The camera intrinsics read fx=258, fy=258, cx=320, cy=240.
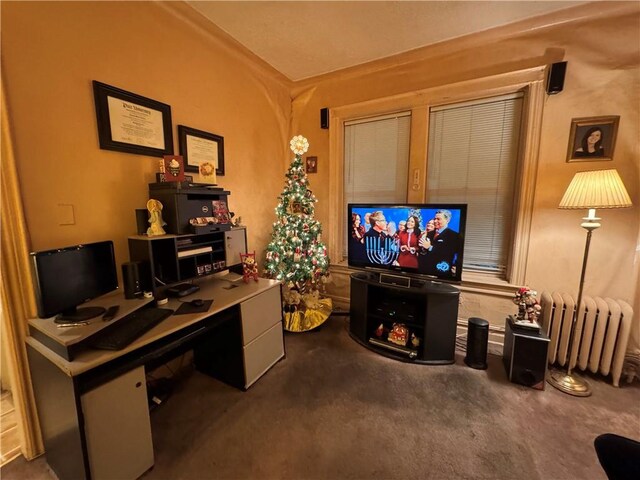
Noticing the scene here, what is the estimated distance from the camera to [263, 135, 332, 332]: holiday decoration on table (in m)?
2.73

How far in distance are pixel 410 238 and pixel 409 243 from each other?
0.15 ft

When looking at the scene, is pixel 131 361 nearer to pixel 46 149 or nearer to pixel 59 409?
pixel 59 409

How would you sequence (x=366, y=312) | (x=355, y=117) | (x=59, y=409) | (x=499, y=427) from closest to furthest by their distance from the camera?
(x=59, y=409), (x=499, y=427), (x=366, y=312), (x=355, y=117)

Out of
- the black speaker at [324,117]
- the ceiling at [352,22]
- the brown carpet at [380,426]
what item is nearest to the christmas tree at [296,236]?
the black speaker at [324,117]

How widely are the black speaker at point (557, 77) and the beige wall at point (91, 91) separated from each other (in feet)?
8.77

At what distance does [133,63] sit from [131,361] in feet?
6.18

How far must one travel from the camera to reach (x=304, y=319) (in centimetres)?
280

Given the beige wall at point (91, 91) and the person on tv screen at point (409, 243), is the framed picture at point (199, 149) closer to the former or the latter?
the beige wall at point (91, 91)

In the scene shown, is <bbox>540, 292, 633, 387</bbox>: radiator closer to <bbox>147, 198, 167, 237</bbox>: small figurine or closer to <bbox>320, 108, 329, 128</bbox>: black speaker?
<bbox>320, 108, 329, 128</bbox>: black speaker

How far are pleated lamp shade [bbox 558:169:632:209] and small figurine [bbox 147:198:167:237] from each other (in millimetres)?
2814

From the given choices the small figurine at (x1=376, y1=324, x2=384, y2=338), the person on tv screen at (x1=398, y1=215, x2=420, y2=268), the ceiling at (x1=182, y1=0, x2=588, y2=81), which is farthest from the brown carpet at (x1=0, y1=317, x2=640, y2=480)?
the ceiling at (x1=182, y1=0, x2=588, y2=81)

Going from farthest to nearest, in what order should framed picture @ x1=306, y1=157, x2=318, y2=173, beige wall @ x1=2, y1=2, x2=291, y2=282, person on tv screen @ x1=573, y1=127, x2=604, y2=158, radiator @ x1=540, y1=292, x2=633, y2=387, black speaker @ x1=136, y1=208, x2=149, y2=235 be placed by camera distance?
framed picture @ x1=306, y1=157, x2=318, y2=173 → person on tv screen @ x1=573, y1=127, x2=604, y2=158 → radiator @ x1=540, y1=292, x2=633, y2=387 → black speaker @ x1=136, y1=208, x2=149, y2=235 → beige wall @ x1=2, y1=2, x2=291, y2=282

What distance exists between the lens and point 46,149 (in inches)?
55.4

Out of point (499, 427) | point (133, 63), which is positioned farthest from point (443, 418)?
point (133, 63)
